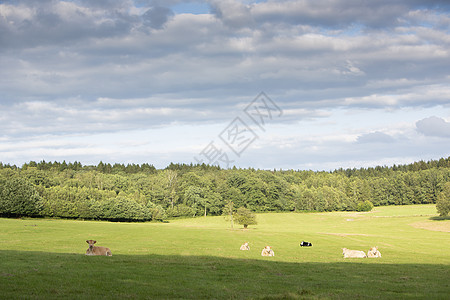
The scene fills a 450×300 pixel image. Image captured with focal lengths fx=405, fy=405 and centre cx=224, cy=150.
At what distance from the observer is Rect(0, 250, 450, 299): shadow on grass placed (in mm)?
14641

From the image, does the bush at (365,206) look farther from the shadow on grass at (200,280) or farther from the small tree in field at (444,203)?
the shadow on grass at (200,280)

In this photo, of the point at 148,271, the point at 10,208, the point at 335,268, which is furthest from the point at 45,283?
the point at 10,208

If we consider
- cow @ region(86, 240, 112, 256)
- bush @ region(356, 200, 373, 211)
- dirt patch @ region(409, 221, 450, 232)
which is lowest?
dirt patch @ region(409, 221, 450, 232)

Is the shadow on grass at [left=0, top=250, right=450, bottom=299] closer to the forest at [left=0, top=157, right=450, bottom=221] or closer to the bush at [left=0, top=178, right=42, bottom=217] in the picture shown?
the bush at [left=0, top=178, right=42, bottom=217]

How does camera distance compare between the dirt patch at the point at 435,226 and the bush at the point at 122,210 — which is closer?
the dirt patch at the point at 435,226

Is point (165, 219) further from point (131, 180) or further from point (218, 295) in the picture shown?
point (218, 295)

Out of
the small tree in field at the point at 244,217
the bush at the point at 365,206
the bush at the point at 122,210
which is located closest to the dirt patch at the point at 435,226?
the small tree in field at the point at 244,217

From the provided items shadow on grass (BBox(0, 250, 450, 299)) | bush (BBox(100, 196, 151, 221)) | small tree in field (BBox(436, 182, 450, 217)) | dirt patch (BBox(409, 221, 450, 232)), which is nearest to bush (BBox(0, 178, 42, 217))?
bush (BBox(100, 196, 151, 221))

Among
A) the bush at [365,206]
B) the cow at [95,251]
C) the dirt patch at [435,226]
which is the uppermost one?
the cow at [95,251]

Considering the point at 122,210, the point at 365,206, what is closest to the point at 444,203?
the point at 365,206

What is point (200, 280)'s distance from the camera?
18.1 meters

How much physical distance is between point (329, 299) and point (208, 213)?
5839 inches

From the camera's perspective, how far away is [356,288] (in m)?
17.0

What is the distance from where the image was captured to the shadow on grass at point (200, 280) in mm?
14641
